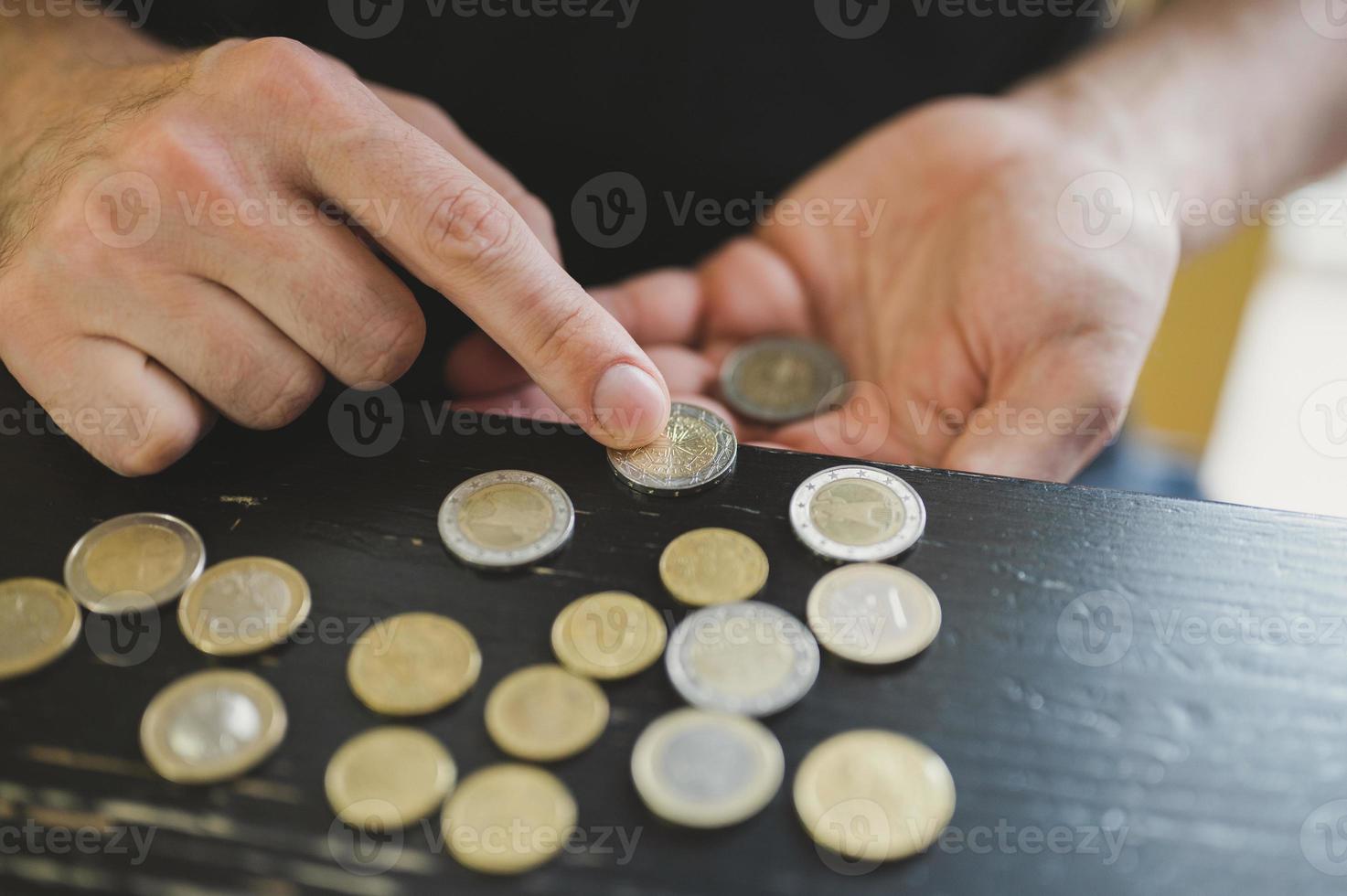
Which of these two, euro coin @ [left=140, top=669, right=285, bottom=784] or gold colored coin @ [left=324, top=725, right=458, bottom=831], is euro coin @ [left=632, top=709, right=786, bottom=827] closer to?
gold colored coin @ [left=324, top=725, right=458, bottom=831]

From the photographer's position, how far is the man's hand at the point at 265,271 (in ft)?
2.71

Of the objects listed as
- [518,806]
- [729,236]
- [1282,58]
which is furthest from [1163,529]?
[1282,58]

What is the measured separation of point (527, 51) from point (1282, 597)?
3.73 feet

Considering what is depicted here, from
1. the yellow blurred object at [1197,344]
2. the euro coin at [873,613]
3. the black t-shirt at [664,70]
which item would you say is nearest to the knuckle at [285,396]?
the euro coin at [873,613]

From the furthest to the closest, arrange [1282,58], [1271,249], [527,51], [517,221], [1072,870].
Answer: [1271,249] < [1282,58] < [527,51] < [517,221] < [1072,870]

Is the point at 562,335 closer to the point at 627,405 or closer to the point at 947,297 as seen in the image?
the point at 627,405

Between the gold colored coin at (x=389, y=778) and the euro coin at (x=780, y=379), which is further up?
the euro coin at (x=780, y=379)

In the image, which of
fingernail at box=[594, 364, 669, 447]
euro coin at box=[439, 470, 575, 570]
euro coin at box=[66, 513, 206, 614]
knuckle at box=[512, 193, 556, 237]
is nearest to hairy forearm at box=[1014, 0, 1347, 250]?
knuckle at box=[512, 193, 556, 237]

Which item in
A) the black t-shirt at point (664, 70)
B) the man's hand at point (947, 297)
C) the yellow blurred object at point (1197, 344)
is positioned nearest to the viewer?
the man's hand at point (947, 297)

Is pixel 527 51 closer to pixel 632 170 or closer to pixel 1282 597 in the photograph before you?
pixel 632 170

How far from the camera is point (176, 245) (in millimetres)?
851

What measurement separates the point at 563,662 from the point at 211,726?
0.23 meters

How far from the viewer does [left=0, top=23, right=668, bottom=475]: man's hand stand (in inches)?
32.5

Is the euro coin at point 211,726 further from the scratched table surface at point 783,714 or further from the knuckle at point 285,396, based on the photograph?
the knuckle at point 285,396
